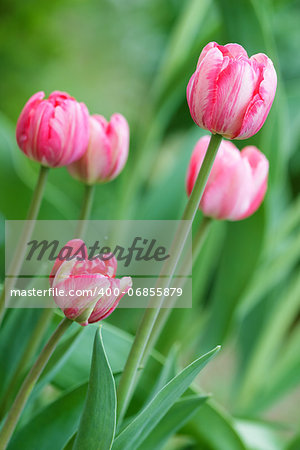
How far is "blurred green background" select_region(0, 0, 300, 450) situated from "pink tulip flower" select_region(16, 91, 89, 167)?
0.19 meters

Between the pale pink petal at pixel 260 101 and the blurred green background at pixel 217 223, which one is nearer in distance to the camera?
the pale pink petal at pixel 260 101

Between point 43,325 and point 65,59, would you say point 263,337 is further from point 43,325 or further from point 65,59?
point 65,59

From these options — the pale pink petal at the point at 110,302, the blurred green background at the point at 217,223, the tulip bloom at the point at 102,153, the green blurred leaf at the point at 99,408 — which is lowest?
the green blurred leaf at the point at 99,408

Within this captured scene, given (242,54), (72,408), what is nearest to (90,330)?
(72,408)

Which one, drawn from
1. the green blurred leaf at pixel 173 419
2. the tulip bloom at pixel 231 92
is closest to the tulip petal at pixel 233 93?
the tulip bloom at pixel 231 92

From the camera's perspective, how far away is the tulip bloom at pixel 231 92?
0.19 meters

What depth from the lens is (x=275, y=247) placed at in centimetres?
58

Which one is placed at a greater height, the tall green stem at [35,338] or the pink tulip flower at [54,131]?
the pink tulip flower at [54,131]

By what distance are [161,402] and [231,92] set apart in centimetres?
12

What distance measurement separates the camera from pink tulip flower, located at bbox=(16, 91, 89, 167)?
230mm

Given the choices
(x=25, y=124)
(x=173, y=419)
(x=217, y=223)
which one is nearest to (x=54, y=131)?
(x=25, y=124)

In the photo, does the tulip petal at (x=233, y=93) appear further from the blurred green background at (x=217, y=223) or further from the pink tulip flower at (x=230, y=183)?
the blurred green background at (x=217, y=223)

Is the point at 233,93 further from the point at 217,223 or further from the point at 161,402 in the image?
the point at 217,223

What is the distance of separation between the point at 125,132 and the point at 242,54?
0.26 ft
